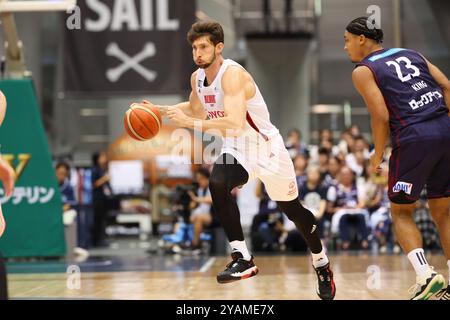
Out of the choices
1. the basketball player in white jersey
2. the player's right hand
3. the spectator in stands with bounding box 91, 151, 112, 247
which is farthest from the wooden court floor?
the spectator in stands with bounding box 91, 151, 112, 247

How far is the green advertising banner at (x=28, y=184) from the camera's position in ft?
38.0

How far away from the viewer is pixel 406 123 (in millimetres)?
5852

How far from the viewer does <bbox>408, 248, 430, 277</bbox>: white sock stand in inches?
226

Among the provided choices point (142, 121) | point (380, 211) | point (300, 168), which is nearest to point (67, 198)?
point (300, 168)

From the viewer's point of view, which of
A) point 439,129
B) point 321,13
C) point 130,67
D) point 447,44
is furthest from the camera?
point 321,13

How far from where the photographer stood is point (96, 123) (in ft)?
80.0

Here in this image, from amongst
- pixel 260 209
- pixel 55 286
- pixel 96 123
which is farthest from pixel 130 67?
pixel 96 123

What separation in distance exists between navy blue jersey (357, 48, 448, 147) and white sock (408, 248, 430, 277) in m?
Answer: 0.81

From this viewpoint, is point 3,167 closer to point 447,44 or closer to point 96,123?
point 447,44

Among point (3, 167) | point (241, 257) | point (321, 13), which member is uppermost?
point (321, 13)

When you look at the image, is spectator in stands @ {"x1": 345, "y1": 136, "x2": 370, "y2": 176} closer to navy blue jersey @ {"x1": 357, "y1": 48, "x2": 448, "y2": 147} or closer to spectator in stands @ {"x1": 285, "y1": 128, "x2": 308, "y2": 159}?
spectator in stands @ {"x1": 285, "y1": 128, "x2": 308, "y2": 159}

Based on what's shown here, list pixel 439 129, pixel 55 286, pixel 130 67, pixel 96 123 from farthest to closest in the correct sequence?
1. pixel 96 123
2. pixel 130 67
3. pixel 55 286
4. pixel 439 129

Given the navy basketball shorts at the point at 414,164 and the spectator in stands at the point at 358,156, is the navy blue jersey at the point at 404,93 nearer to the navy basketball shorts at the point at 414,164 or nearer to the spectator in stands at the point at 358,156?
the navy basketball shorts at the point at 414,164
